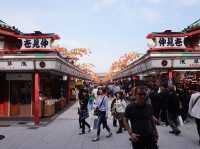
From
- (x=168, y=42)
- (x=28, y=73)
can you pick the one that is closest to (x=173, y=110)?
(x=168, y=42)

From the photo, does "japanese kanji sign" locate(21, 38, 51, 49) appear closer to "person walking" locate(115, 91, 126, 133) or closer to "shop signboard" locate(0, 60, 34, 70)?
"shop signboard" locate(0, 60, 34, 70)

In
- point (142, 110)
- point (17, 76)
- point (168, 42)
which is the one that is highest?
point (168, 42)

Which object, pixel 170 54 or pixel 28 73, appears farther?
pixel 28 73

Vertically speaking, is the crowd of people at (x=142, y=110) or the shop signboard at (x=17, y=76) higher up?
the shop signboard at (x=17, y=76)

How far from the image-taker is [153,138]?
5.27m

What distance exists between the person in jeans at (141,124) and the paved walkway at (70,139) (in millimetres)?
4023

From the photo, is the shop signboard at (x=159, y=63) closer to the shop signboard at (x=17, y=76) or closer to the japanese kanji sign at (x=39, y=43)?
the japanese kanji sign at (x=39, y=43)

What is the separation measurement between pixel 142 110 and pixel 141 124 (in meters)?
0.25

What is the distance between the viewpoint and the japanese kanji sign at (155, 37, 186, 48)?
15.1m

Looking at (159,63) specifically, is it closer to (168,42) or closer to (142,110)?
(168,42)

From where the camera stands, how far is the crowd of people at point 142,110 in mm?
5203

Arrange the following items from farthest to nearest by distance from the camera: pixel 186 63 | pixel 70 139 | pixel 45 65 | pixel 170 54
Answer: pixel 186 63 < pixel 170 54 < pixel 45 65 < pixel 70 139

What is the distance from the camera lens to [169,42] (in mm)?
15133

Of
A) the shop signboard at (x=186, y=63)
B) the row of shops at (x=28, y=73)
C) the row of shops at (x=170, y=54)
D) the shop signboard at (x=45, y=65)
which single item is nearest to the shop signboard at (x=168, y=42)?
the row of shops at (x=170, y=54)
